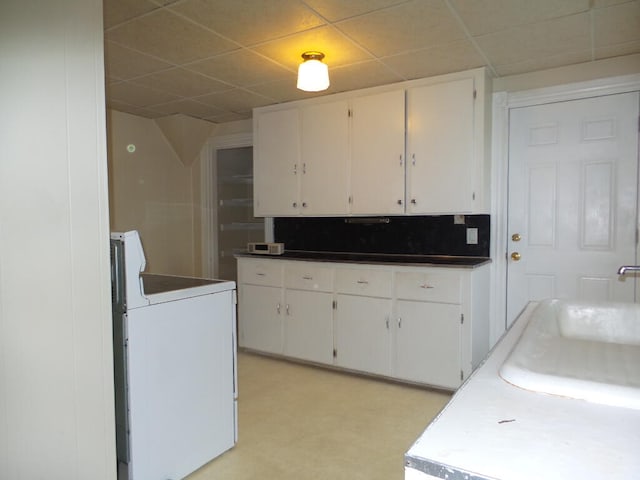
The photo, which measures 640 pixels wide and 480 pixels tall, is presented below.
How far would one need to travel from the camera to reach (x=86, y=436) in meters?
1.50

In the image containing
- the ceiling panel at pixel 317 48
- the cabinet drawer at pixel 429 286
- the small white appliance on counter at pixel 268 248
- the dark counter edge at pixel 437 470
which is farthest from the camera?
the small white appliance on counter at pixel 268 248

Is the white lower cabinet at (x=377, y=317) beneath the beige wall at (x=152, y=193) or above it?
beneath

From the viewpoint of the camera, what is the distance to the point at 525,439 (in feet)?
2.15

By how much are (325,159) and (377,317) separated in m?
1.37

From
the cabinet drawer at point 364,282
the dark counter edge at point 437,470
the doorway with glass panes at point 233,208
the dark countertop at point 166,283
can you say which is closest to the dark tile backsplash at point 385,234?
the cabinet drawer at point 364,282

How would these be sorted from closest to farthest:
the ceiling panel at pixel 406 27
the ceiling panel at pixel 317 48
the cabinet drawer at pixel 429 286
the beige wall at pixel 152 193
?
the ceiling panel at pixel 406 27, the ceiling panel at pixel 317 48, the cabinet drawer at pixel 429 286, the beige wall at pixel 152 193

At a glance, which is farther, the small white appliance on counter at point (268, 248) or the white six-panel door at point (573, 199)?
the small white appliance on counter at point (268, 248)

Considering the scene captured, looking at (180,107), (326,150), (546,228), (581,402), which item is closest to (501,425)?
(581,402)

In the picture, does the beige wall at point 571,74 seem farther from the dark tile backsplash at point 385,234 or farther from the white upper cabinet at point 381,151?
the dark tile backsplash at point 385,234

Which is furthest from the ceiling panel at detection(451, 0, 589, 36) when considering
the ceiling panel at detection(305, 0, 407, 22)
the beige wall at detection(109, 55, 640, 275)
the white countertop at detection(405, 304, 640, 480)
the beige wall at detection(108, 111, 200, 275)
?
the beige wall at detection(108, 111, 200, 275)

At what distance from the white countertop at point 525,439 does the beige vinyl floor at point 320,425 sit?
144 cm

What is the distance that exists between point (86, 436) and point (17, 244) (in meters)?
0.70

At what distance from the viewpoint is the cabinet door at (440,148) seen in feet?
9.91

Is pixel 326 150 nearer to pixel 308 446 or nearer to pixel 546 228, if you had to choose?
pixel 546 228
